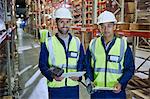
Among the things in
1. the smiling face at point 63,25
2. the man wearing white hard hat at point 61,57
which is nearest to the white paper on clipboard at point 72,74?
the man wearing white hard hat at point 61,57

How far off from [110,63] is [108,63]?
0.02m

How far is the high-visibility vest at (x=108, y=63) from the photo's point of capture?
8.94 feet

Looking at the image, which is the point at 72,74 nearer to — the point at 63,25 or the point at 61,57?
the point at 61,57

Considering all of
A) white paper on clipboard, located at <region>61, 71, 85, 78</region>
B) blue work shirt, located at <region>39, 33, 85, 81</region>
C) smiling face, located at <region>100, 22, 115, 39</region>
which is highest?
smiling face, located at <region>100, 22, 115, 39</region>

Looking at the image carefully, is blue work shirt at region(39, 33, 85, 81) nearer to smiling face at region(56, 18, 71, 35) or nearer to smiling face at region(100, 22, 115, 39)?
smiling face at region(56, 18, 71, 35)

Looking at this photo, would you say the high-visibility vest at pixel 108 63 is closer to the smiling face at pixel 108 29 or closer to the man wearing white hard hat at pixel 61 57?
the smiling face at pixel 108 29

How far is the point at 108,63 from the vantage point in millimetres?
2736

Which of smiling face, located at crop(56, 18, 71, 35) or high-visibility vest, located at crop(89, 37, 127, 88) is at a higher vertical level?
smiling face, located at crop(56, 18, 71, 35)

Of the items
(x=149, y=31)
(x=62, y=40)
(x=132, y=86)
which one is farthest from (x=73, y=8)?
(x=62, y=40)

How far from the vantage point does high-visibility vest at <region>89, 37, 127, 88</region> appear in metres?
2.72

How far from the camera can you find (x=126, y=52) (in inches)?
107

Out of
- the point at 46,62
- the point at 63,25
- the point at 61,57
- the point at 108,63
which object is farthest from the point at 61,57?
the point at 108,63

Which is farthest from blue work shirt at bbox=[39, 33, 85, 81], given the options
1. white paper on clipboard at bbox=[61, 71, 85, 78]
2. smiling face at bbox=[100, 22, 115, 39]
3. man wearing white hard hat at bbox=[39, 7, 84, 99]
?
smiling face at bbox=[100, 22, 115, 39]

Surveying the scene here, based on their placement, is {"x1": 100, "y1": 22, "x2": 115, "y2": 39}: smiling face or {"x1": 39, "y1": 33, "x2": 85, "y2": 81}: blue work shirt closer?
{"x1": 100, "y1": 22, "x2": 115, "y2": 39}: smiling face
